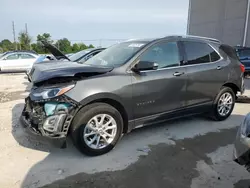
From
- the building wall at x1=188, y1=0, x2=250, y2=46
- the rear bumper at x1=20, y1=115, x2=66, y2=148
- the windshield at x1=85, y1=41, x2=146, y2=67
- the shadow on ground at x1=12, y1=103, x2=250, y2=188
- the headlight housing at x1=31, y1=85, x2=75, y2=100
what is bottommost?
the shadow on ground at x1=12, y1=103, x2=250, y2=188

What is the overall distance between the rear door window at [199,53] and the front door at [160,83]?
250 mm

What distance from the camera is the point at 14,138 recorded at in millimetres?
3918

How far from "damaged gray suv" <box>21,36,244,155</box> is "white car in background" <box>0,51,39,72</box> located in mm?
10930

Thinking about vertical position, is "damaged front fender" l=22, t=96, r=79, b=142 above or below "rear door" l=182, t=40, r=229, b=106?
below

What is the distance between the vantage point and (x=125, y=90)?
339 centimetres

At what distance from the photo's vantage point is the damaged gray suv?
10.0 feet

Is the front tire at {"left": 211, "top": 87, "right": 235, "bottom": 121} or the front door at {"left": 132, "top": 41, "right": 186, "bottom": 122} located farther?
the front tire at {"left": 211, "top": 87, "right": 235, "bottom": 121}

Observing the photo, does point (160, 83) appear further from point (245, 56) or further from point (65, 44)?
point (65, 44)

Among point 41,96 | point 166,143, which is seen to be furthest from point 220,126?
point 41,96

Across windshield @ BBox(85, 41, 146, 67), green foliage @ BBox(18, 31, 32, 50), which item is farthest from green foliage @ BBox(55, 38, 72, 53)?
windshield @ BBox(85, 41, 146, 67)

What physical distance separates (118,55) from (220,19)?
20.4 m

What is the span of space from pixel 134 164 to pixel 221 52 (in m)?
2.99

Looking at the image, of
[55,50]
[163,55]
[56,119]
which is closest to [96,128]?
[56,119]

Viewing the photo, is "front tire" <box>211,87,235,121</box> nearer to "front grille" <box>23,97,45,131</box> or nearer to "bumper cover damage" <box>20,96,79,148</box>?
"bumper cover damage" <box>20,96,79,148</box>
